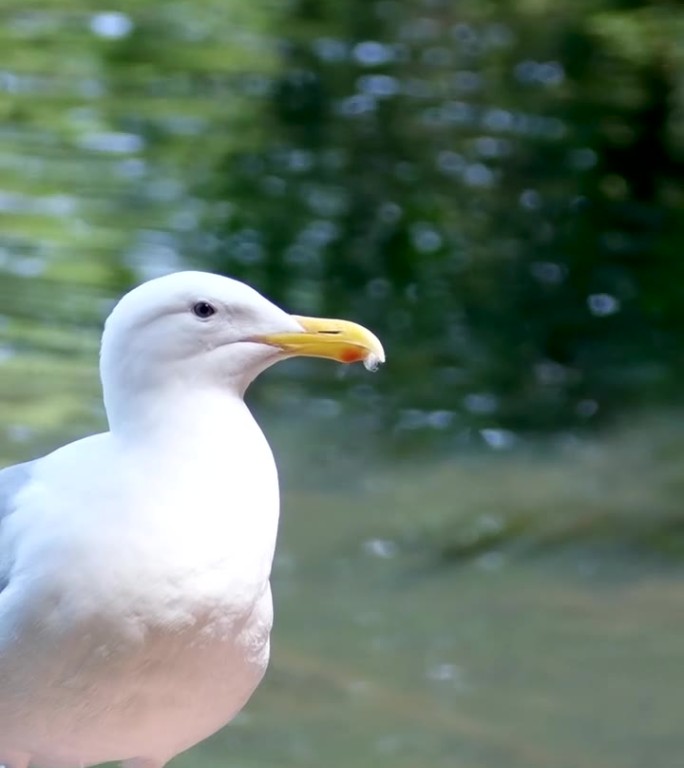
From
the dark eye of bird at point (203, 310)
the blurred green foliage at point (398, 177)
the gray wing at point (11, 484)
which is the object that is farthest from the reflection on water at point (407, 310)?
the dark eye of bird at point (203, 310)

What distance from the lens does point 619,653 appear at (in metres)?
2.66

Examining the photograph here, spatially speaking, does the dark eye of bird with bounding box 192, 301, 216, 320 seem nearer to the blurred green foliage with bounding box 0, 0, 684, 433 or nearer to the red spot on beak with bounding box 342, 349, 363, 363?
the red spot on beak with bounding box 342, 349, 363, 363

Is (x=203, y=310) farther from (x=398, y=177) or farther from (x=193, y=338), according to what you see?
(x=398, y=177)

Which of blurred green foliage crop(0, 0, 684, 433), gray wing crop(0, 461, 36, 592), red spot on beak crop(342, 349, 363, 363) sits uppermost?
red spot on beak crop(342, 349, 363, 363)

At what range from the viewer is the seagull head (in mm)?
1067

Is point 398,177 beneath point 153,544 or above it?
beneath

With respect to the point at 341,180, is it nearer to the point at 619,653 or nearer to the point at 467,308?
the point at 467,308

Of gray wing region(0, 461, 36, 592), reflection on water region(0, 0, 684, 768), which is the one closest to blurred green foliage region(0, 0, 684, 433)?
reflection on water region(0, 0, 684, 768)

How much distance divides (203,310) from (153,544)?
0.16 metres

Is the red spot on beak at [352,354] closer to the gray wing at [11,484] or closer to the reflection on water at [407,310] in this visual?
the gray wing at [11,484]

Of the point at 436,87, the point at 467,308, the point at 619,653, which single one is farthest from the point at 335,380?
the point at 436,87

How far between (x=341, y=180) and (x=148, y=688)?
3.62 meters

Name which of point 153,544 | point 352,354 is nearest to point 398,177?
point 352,354

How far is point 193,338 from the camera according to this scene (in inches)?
42.0
